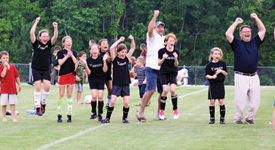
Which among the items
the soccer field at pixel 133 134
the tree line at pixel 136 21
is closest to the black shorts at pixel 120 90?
the soccer field at pixel 133 134

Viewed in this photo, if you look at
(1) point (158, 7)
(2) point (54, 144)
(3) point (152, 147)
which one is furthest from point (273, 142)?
(1) point (158, 7)

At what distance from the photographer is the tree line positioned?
49344 millimetres

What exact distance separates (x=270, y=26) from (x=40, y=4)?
26.6 meters

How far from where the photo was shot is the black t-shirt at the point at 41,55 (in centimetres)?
1089

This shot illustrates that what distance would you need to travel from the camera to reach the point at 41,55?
10961mm

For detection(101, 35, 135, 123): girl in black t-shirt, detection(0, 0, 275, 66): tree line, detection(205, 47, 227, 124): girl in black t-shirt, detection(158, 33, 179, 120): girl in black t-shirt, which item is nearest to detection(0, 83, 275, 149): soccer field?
detection(205, 47, 227, 124): girl in black t-shirt

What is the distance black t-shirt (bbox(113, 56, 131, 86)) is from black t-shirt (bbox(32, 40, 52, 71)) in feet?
6.17

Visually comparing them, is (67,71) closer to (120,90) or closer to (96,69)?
(96,69)

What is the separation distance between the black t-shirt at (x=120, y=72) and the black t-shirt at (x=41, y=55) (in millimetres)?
1882

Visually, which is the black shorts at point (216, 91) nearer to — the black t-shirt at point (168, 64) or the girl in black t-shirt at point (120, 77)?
the black t-shirt at point (168, 64)

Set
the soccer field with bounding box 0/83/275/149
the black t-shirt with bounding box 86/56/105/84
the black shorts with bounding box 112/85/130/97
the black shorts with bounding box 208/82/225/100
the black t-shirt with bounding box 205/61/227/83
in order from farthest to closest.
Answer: the black t-shirt with bounding box 86/56/105/84 → the black t-shirt with bounding box 205/61/227/83 → the black shorts with bounding box 208/82/225/100 → the black shorts with bounding box 112/85/130/97 → the soccer field with bounding box 0/83/275/149

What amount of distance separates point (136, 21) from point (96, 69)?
4328 centimetres

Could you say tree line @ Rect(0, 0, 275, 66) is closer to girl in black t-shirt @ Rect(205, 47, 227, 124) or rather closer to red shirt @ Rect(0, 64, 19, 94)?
girl in black t-shirt @ Rect(205, 47, 227, 124)

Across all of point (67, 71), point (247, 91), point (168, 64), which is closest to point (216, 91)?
point (247, 91)
